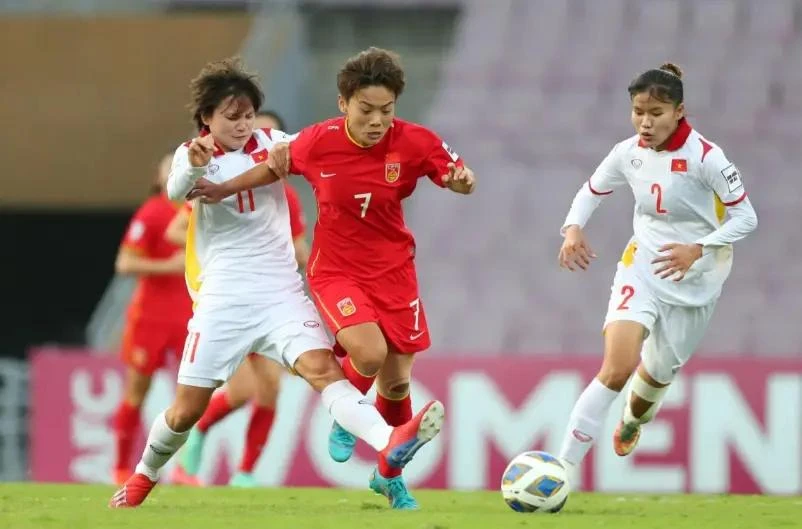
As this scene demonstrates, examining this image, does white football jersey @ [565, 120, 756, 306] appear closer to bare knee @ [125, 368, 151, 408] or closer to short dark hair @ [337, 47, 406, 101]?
short dark hair @ [337, 47, 406, 101]

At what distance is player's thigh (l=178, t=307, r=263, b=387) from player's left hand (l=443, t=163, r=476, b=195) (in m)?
0.99

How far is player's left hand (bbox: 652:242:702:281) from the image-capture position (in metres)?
7.88

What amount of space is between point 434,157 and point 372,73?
0.48 meters

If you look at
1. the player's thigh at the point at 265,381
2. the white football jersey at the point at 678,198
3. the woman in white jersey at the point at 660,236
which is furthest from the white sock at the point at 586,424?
the player's thigh at the point at 265,381

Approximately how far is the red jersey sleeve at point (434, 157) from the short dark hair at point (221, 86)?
0.73 metres

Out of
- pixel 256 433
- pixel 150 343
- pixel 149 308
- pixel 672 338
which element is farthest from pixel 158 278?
pixel 672 338

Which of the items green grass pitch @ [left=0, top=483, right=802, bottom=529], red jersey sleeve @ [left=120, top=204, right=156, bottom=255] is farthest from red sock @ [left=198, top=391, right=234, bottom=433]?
red jersey sleeve @ [left=120, top=204, right=156, bottom=255]

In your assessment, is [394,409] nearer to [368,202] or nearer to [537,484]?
[537,484]

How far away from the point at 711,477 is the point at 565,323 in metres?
2.56

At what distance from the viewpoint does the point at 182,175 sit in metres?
7.58

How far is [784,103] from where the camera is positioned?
54.3 ft

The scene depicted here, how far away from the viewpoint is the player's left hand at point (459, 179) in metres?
7.57

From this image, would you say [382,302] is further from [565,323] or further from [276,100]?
[276,100]

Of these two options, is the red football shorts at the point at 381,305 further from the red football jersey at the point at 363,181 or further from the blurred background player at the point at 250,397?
the blurred background player at the point at 250,397
